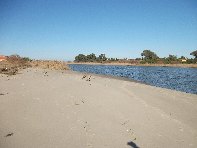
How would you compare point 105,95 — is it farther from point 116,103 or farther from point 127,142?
point 127,142

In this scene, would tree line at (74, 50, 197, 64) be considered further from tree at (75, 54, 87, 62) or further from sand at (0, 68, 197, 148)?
sand at (0, 68, 197, 148)

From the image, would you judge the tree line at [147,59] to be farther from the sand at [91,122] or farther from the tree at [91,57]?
the sand at [91,122]

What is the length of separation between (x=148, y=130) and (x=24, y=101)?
5467 mm

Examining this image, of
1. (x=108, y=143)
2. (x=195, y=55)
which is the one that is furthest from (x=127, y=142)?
(x=195, y=55)

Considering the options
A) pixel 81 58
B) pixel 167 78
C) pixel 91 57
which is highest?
pixel 91 57

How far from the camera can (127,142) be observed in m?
6.27

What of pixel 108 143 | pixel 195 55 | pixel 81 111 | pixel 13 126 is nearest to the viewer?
pixel 108 143

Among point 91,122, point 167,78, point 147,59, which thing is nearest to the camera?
point 91,122

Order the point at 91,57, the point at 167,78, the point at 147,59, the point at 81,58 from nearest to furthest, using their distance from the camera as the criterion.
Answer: the point at 167,78, the point at 147,59, the point at 91,57, the point at 81,58

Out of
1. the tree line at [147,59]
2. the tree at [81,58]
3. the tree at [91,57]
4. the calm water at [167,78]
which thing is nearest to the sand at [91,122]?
the calm water at [167,78]

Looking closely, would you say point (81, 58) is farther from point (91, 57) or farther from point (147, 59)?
point (147, 59)

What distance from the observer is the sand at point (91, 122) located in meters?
6.25

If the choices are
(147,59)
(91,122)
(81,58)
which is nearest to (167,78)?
(91,122)

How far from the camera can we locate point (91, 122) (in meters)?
7.63
